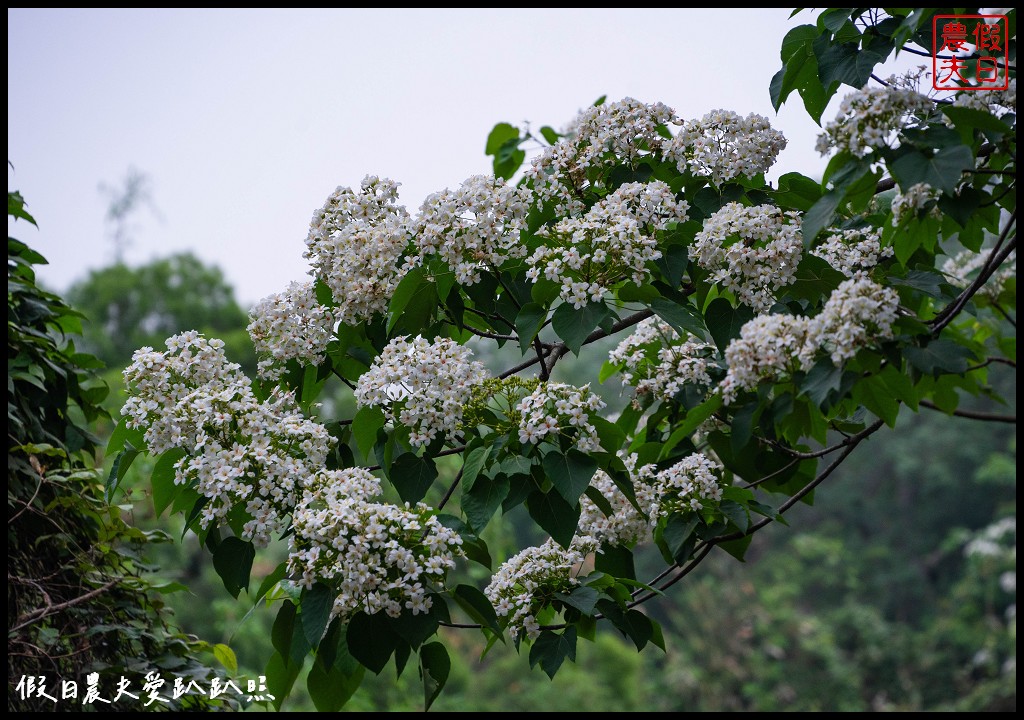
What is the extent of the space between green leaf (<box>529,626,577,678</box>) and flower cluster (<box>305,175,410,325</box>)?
0.80 meters

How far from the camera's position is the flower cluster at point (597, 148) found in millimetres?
2111

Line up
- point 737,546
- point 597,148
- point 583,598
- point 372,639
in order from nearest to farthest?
point 372,639, point 583,598, point 597,148, point 737,546

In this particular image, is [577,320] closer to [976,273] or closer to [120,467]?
[120,467]

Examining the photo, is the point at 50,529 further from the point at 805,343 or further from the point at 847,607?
the point at 847,607

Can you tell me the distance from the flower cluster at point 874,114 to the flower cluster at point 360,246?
91 centimetres

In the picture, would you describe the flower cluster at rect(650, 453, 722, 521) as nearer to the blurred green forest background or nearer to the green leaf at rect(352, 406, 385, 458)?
the green leaf at rect(352, 406, 385, 458)

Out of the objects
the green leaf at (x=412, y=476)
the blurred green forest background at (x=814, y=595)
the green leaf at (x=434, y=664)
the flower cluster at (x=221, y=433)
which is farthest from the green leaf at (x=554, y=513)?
the blurred green forest background at (x=814, y=595)

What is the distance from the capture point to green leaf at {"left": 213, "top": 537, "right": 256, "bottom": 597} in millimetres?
1814

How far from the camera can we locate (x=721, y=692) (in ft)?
52.1

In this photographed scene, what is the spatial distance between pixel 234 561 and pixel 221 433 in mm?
263

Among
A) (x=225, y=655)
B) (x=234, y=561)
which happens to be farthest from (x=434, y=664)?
(x=225, y=655)

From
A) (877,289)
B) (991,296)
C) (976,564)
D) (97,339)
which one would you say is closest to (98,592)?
(877,289)

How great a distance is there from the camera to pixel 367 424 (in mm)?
1942

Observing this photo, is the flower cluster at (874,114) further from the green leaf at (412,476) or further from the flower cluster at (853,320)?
the green leaf at (412,476)
